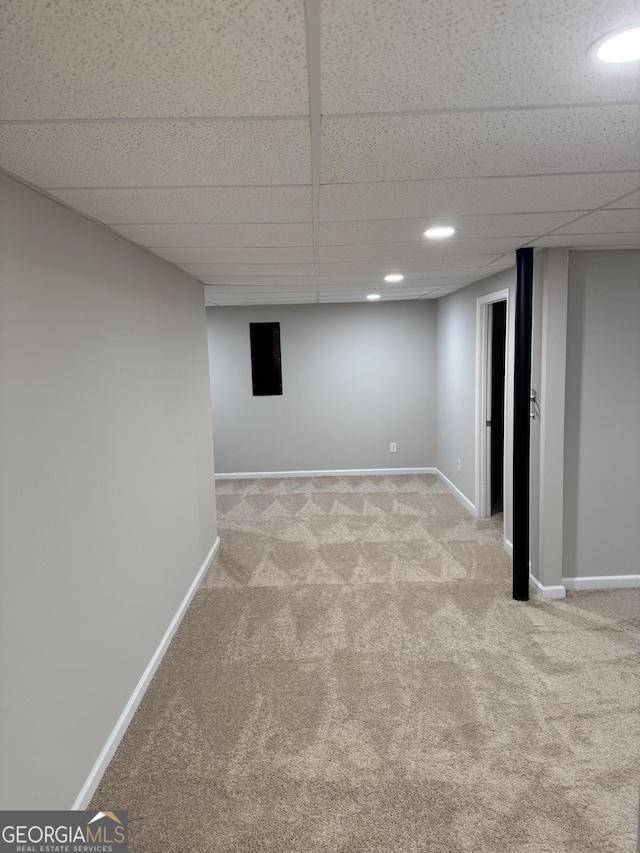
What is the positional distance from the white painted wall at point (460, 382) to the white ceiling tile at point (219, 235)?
2.20 meters

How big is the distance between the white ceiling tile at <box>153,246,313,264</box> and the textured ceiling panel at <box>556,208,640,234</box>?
4.19ft

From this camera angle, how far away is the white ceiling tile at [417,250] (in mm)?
2840

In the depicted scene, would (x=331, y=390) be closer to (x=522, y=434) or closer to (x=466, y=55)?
(x=522, y=434)

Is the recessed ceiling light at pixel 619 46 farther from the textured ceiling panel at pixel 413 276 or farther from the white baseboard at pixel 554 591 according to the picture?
the white baseboard at pixel 554 591

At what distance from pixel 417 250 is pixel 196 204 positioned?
1479mm

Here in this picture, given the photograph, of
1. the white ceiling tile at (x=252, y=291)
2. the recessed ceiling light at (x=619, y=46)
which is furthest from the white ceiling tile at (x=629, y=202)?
the white ceiling tile at (x=252, y=291)

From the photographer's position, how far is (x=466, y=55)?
986 millimetres

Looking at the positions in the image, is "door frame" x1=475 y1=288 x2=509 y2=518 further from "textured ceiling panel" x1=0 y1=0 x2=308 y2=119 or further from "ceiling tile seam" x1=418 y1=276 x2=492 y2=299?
"textured ceiling panel" x1=0 y1=0 x2=308 y2=119

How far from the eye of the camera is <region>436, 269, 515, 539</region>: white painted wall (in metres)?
4.43

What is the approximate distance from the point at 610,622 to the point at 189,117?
3.29 metres

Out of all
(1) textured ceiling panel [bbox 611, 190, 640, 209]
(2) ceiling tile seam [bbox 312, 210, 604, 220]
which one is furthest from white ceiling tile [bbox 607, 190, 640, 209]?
(2) ceiling tile seam [bbox 312, 210, 604, 220]

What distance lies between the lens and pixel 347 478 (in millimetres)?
6867

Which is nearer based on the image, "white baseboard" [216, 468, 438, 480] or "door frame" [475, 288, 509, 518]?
"door frame" [475, 288, 509, 518]

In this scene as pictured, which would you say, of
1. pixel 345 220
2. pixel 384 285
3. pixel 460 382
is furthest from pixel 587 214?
pixel 460 382
